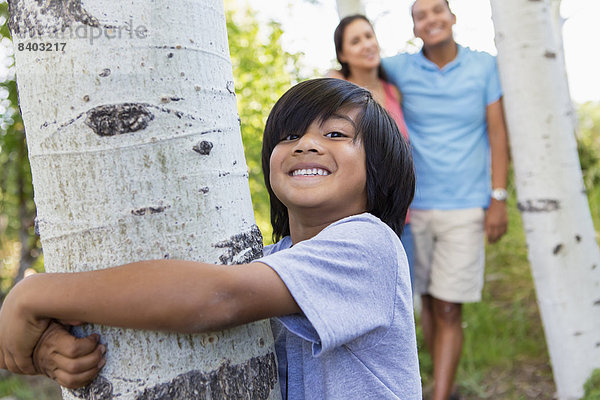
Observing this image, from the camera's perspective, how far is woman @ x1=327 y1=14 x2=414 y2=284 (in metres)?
3.27

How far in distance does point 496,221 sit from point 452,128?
598 millimetres

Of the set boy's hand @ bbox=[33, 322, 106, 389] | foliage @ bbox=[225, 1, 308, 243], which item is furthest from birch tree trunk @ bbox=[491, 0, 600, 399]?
boy's hand @ bbox=[33, 322, 106, 389]

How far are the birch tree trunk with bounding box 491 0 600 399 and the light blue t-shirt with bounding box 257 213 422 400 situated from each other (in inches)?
85.7

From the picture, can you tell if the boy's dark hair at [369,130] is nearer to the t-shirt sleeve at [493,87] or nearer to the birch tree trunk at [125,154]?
the birch tree trunk at [125,154]

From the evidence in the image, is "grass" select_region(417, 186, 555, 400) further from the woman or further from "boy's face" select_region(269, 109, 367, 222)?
"boy's face" select_region(269, 109, 367, 222)

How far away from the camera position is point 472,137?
10.8 ft

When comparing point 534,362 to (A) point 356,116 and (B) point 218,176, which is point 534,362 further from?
(B) point 218,176

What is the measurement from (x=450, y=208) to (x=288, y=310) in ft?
8.19

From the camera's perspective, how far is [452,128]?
3.31 metres

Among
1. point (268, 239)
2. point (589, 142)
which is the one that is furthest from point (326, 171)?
point (589, 142)

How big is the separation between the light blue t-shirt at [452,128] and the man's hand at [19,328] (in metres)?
2.67

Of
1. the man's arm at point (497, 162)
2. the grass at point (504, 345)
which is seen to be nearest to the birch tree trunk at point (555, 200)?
the man's arm at point (497, 162)

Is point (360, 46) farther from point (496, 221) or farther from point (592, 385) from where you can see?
point (592, 385)

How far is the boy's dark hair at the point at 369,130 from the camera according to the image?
1.45 meters
